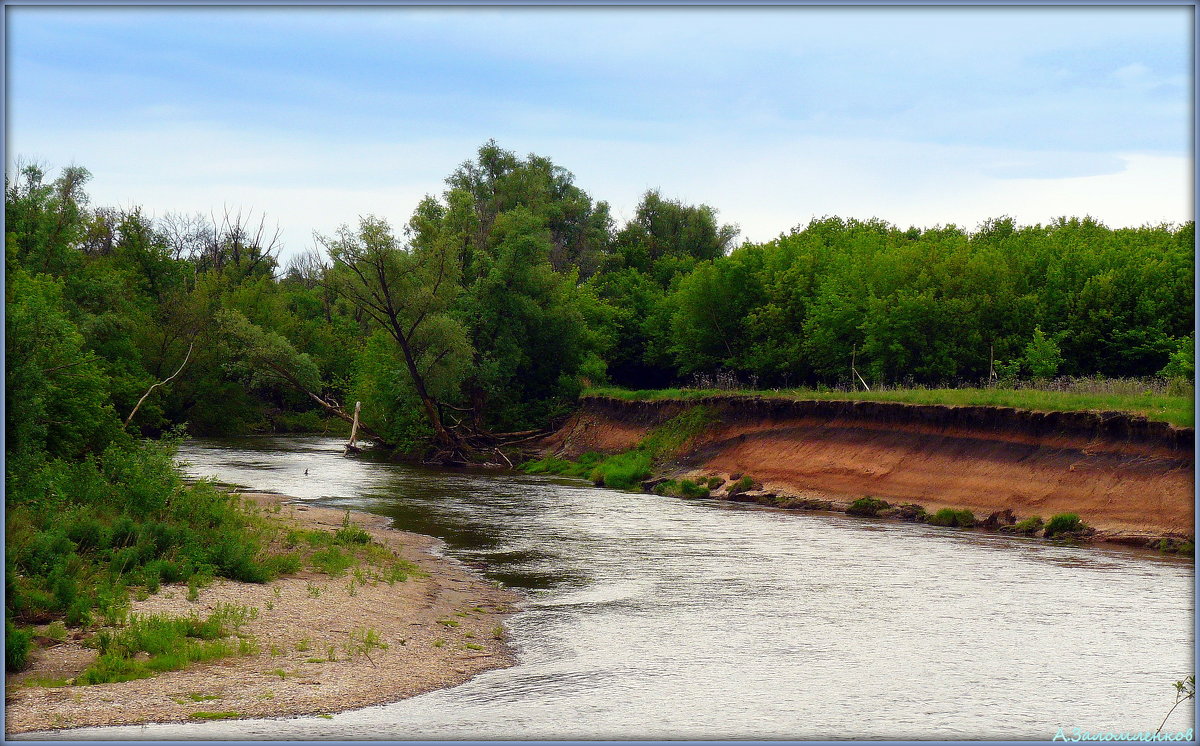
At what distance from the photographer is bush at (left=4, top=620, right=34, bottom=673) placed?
13.9 m

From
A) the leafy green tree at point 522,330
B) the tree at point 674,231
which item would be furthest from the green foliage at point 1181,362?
the tree at point 674,231

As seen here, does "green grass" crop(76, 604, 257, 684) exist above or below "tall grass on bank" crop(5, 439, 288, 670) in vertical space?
below

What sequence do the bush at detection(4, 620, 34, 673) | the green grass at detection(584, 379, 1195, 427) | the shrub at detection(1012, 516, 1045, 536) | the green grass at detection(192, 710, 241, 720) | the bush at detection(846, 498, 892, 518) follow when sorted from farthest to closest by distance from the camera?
the bush at detection(846, 498, 892, 518) < the green grass at detection(584, 379, 1195, 427) < the shrub at detection(1012, 516, 1045, 536) < the bush at detection(4, 620, 34, 673) < the green grass at detection(192, 710, 241, 720)

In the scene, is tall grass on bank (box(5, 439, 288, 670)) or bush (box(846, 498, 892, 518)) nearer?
tall grass on bank (box(5, 439, 288, 670))

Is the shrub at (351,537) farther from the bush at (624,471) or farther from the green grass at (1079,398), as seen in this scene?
the green grass at (1079,398)

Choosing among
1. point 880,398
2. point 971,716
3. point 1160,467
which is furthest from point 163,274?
point 971,716

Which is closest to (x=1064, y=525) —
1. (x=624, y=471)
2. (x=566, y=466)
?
(x=624, y=471)

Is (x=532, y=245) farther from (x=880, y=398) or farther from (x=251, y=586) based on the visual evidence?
(x=251, y=586)

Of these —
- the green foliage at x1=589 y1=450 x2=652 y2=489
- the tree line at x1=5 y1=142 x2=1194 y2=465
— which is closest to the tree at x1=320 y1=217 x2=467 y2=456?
the tree line at x1=5 y1=142 x2=1194 y2=465

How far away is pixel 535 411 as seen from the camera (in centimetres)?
6238

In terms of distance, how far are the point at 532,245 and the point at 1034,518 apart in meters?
36.3

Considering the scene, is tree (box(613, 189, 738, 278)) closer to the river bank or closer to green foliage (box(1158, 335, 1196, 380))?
green foliage (box(1158, 335, 1196, 380))

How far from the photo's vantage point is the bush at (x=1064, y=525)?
30.6m

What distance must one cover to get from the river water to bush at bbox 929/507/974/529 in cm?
108
